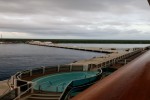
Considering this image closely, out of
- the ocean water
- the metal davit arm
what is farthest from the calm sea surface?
the metal davit arm

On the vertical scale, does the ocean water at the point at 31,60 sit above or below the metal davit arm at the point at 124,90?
below

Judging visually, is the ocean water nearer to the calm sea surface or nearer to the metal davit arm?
the calm sea surface

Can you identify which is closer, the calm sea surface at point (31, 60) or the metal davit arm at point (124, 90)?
the metal davit arm at point (124, 90)

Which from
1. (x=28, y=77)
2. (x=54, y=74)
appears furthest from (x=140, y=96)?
(x=54, y=74)

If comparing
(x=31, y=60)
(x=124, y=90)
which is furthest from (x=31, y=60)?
(x=124, y=90)

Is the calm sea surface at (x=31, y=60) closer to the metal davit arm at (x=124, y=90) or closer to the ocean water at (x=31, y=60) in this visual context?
the ocean water at (x=31, y=60)

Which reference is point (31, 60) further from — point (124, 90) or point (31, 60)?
point (124, 90)

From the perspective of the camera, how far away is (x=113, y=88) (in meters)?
A: 2.26

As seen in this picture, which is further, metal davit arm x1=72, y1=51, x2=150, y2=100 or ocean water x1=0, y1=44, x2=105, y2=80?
ocean water x1=0, y1=44, x2=105, y2=80

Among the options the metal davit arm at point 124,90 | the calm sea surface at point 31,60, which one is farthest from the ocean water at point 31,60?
the metal davit arm at point 124,90

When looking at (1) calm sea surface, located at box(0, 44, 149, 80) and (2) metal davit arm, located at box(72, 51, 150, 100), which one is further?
(1) calm sea surface, located at box(0, 44, 149, 80)

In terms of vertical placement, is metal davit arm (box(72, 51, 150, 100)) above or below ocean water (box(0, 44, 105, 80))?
above

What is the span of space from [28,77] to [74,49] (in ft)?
384

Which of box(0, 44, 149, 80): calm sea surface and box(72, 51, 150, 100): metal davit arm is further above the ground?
box(72, 51, 150, 100): metal davit arm
